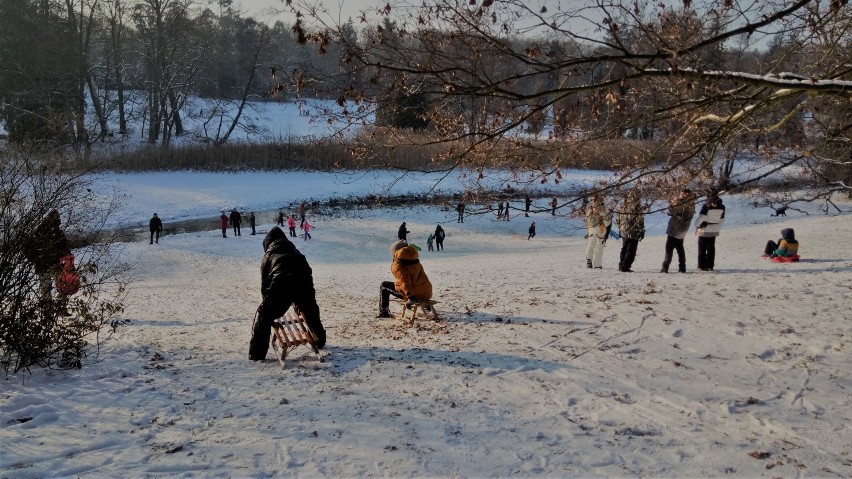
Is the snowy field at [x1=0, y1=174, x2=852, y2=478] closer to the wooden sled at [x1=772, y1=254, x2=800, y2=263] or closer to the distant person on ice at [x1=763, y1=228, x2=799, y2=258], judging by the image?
the wooden sled at [x1=772, y1=254, x2=800, y2=263]

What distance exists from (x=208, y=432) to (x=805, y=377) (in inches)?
233

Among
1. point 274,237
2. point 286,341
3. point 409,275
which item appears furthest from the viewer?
point 409,275

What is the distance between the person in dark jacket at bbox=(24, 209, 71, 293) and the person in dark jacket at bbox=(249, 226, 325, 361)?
88.7 inches

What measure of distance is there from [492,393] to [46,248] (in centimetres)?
509

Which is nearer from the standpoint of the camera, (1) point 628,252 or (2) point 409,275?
(2) point 409,275

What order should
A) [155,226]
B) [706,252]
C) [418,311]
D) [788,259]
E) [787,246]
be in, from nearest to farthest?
1. [418,311]
2. [706,252]
3. [788,259]
4. [787,246]
5. [155,226]

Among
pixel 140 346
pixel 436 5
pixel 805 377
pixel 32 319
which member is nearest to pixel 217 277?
pixel 140 346

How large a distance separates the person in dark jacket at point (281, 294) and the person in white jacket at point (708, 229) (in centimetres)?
883

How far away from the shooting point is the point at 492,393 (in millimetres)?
5637

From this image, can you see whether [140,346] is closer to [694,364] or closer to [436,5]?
[436,5]

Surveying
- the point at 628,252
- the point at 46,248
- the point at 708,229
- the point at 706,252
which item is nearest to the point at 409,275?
the point at 46,248

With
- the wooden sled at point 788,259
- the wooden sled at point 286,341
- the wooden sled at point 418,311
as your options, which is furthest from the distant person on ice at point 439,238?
the wooden sled at point 286,341

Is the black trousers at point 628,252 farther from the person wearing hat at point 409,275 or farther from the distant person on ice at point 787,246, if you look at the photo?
the person wearing hat at point 409,275

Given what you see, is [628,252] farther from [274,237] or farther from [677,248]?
[274,237]
